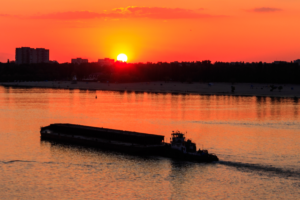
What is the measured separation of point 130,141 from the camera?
82250mm

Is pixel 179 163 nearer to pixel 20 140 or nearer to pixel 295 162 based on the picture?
pixel 295 162

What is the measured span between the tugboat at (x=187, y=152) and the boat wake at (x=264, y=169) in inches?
92.0

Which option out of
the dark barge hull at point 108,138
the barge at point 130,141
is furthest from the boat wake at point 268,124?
the dark barge hull at point 108,138

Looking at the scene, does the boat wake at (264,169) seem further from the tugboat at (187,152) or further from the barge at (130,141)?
the barge at (130,141)

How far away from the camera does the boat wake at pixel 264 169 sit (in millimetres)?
61531

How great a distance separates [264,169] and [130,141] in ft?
92.5

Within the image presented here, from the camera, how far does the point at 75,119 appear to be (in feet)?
417

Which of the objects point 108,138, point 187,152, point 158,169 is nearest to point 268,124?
point 108,138

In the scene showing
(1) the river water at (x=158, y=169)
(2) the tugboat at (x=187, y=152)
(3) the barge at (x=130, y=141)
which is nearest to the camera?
(1) the river water at (x=158, y=169)

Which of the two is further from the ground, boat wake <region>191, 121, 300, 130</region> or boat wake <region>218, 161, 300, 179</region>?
boat wake <region>191, 121, 300, 130</region>

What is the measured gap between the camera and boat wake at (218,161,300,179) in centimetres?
6153

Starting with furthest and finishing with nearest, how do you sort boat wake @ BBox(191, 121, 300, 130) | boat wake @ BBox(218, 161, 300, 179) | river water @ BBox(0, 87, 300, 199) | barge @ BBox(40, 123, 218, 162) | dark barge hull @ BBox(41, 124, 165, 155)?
boat wake @ BBox(191, 121, 300, 130)
dark barge hull @ BBox(41, 124, 165, 155)
barge @ BBox(40, 123, 218, 162)
boat wake @ BBox(218, 161, 300, 179)
river water @ BBox(0, 87, 300, 199)

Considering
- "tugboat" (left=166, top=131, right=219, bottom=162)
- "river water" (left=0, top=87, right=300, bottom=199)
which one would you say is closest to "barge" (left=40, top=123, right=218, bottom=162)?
"tugboat" (left=166, top=131, right=219, bottom=162)

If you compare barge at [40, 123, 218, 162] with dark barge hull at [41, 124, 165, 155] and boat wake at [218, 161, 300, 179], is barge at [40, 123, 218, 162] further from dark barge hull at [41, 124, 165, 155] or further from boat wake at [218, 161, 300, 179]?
boat wake at [218, 161, 300, 179]
